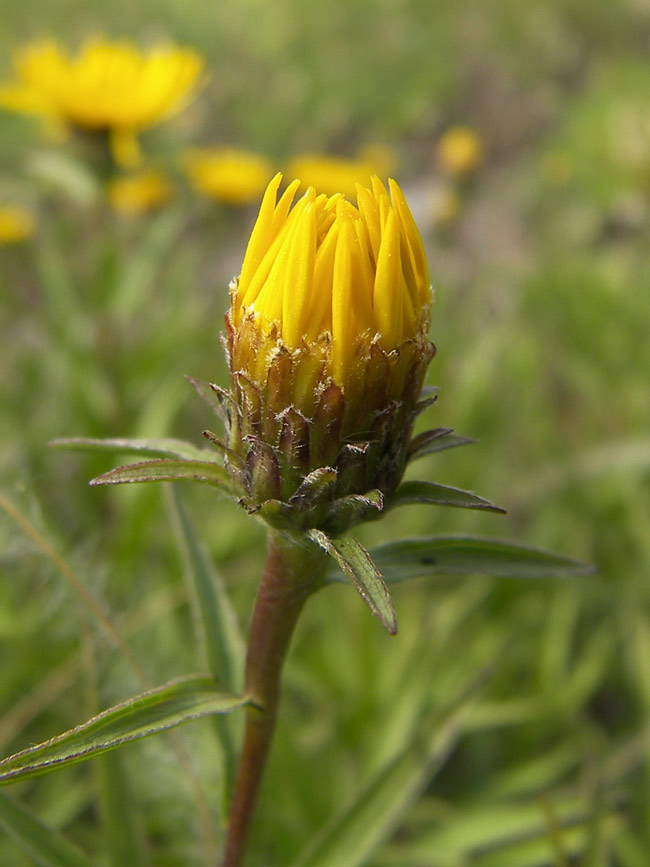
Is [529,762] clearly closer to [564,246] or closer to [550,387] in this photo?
[550,387]

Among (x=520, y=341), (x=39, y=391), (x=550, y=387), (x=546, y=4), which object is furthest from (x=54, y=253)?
(x=546, y=4)

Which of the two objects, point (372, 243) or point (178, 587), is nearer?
point (372, 243)

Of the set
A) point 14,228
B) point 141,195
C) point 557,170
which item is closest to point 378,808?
point 141,195

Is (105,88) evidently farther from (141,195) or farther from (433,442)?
(433,442)

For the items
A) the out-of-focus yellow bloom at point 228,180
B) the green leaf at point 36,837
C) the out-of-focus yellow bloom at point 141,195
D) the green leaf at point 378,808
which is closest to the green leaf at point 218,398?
the green leaf at point 36,837

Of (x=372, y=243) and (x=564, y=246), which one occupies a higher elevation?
(x=372, y=243)

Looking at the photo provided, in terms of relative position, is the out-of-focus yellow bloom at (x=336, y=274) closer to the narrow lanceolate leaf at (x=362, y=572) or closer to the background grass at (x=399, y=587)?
the narrow lanceolate leaf at (x=362, y=572)
